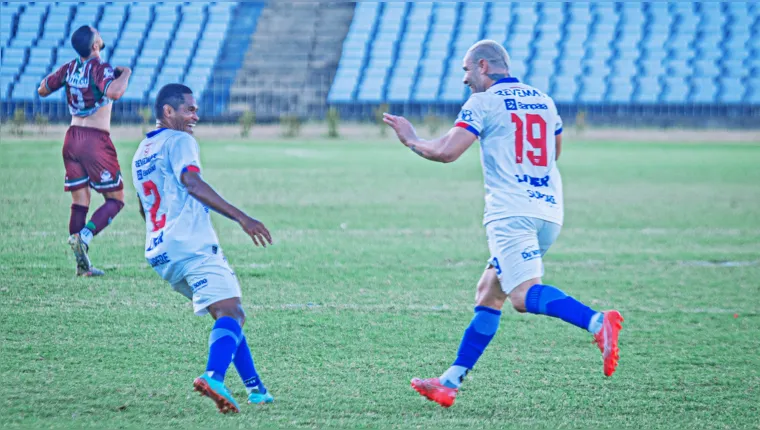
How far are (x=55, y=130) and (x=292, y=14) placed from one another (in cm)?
1349

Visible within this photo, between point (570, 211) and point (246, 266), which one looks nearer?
point (246, 266)

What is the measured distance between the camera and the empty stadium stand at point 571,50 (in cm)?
3850

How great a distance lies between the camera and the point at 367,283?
8.70 m

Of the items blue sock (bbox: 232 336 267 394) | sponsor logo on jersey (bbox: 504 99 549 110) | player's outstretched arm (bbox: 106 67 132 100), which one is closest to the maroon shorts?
player's outstretched arm (bbox: 106 67 132 100)

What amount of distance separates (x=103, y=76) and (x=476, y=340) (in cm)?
496

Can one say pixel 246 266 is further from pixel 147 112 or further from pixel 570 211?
pixel 147 112

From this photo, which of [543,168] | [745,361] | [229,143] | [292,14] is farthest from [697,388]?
[292,14]

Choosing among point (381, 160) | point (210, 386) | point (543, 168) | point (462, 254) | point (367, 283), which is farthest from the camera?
point (381, 160)

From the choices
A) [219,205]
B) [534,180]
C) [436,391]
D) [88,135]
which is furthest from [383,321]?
[88,135]

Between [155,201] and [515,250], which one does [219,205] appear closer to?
[155,201]

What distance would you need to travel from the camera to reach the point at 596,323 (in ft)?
16.3

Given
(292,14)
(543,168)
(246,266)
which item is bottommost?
(246,266)

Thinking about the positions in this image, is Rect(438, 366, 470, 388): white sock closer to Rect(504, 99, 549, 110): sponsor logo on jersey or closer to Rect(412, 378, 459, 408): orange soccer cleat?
Rect(412, 378, 459, 408): orange soccer cleat

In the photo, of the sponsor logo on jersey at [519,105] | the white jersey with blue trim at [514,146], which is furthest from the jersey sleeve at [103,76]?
the sponsor logo on jersey at [519,105]
